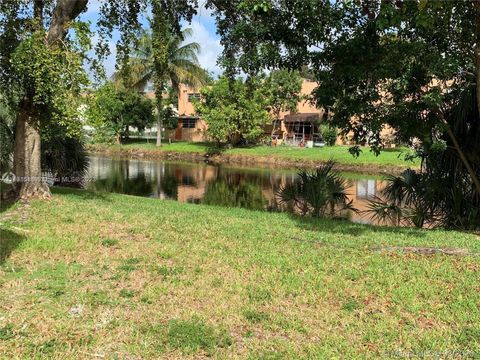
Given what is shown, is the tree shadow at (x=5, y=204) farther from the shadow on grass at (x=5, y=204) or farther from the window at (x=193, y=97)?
the window at (x=193, y=97)

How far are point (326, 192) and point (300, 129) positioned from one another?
36.7m

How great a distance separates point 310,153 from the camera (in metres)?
38.8

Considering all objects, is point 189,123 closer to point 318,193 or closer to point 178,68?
point 178,68

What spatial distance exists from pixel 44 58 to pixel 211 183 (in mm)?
17285

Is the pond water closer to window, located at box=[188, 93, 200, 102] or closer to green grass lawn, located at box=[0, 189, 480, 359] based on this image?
green grass lawn, located at box=[0, 189, 480, 359]

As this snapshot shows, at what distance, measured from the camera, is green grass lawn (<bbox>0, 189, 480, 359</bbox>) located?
4.34m

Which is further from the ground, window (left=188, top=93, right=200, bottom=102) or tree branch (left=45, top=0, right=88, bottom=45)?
window (left=188, top=93, right=200, bottom=102)

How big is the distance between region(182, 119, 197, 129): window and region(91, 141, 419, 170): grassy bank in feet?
23.5

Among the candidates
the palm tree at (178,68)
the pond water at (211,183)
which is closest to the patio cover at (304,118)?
the palm tree at (178,68)

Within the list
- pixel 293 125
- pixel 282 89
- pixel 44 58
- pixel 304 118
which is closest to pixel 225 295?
pixel 44 58

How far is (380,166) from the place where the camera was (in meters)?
33.4

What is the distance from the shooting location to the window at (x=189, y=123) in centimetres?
5620

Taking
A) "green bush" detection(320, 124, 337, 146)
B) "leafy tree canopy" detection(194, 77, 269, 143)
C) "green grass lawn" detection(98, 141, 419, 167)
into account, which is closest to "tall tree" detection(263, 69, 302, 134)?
"leafy tree canopy" detection(194, 77, 269, 143)

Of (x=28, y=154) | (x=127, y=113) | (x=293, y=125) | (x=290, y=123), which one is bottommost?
(x=28, y=154)
